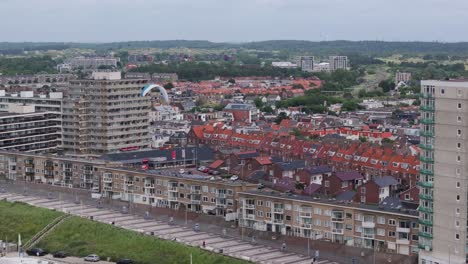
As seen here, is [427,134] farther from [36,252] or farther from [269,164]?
[269,164]

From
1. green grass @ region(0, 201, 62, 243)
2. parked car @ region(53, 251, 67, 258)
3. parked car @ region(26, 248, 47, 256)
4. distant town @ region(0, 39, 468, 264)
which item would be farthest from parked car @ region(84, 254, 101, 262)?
distant town @ region(0, 39, 468, 264)

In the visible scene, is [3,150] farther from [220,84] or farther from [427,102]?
[220,84]

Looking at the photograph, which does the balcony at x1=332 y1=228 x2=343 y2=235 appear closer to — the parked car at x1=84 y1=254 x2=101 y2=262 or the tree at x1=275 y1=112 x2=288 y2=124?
the parked car at x1=84 y1=254 x2=101 y2=262

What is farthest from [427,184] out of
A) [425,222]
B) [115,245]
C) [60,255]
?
[60,255]

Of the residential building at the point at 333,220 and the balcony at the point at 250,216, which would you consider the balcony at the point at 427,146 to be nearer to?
the residential building at the point at 333,220

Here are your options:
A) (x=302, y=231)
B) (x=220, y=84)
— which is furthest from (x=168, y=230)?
(x=220, y=84)

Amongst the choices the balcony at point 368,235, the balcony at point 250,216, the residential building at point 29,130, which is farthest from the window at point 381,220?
the residential building at point 29,130
